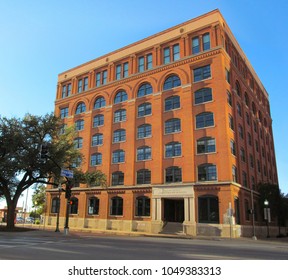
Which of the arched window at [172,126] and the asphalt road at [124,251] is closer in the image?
the asphalt road at [124,251]

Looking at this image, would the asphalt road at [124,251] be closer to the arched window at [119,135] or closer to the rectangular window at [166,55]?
the arched window at [119,135]

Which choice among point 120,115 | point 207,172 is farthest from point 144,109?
point 207,172

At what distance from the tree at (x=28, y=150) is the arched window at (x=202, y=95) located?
16.7 metres

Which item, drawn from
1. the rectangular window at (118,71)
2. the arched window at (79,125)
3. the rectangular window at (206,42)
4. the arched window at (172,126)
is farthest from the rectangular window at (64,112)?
the rectangular window at (206,42)

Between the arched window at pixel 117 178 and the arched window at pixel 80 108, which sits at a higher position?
the arched window at pixel 80 108

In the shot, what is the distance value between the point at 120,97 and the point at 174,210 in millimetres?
18684

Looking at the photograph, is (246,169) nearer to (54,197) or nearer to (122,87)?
(122,87)

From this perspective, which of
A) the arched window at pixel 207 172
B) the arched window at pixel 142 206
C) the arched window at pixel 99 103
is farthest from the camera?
the arched window at pixel 99 103

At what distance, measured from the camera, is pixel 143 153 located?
132ft

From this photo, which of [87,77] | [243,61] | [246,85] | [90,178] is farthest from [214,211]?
[87,77]

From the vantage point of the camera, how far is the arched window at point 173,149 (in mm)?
37222

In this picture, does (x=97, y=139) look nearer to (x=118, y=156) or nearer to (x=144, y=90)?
(x=118, y=156)

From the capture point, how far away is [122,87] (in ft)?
149

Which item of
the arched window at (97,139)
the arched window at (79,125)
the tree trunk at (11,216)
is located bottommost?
the tree trunk at (11,216)
